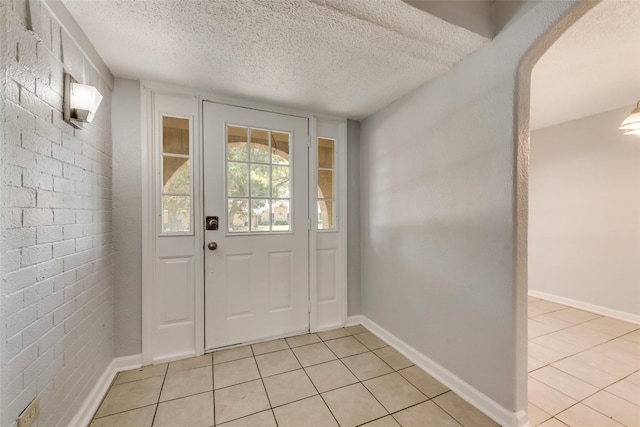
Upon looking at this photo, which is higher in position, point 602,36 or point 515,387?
point 602,36

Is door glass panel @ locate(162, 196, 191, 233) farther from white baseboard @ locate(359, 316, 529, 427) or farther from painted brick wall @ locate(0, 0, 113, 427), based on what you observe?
white baseboard @ locate(359, 316, 529, 427)

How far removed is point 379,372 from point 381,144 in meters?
1.95

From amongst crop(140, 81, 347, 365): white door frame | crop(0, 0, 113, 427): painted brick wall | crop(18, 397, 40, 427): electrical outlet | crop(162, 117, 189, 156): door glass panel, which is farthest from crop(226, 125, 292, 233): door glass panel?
Result: crop(18, 397, 40, 427): electrical outlet

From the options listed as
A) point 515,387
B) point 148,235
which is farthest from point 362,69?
point 515,387

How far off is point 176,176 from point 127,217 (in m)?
0.46

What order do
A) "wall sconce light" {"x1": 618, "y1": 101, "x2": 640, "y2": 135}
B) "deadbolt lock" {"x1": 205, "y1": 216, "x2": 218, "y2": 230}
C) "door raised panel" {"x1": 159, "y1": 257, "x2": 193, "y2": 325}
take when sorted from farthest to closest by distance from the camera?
"deadbolt lock" {"x1": 205, "y1": 216, "x2": 218, "y2": 230}
"door raised panel" {"x1": 159, "y1": 257, "x2": 193, "y2": 325}
"wall sconce light" {"x1": 618, "y1": 101, "x2": 640, "y2": 135}

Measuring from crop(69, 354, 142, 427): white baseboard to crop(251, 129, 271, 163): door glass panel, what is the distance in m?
1.83

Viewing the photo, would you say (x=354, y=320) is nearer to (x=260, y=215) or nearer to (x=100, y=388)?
(x=260, y=215)

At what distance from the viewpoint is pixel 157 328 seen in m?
2.02

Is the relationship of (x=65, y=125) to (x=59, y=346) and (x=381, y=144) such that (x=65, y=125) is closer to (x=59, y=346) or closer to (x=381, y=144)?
(x=59, y=346)

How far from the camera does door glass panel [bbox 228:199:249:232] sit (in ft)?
7.44

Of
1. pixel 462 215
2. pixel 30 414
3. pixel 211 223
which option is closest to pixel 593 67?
pixel 462 215

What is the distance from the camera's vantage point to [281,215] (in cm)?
246

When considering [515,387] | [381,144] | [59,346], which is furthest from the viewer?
[381,144]
